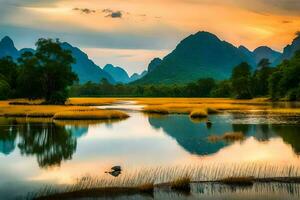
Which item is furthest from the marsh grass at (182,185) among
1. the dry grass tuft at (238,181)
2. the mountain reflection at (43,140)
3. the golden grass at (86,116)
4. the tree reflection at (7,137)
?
the golden grass at (86,116)

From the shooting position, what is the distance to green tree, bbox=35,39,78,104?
9862cm

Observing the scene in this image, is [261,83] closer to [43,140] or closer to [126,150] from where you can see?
[43,140]

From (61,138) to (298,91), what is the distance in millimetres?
79819

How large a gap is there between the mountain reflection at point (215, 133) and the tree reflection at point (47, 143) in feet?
30.3

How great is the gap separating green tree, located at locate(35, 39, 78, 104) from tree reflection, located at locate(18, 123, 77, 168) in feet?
156

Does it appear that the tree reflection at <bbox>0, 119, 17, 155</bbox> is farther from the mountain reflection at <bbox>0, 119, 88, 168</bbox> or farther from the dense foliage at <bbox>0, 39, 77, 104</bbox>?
the dense foliage at <bbox>0, 39, 77, 104</bbox>

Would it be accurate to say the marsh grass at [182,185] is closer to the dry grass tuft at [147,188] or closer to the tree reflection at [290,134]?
the dry grass tuft at [147,188]

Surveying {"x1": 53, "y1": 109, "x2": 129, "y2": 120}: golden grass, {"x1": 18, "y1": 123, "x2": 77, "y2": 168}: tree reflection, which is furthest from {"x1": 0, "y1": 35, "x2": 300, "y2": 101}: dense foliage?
{"x1": 18, "y1": 123, "x2": 77, "y2": 168}: tree reflection

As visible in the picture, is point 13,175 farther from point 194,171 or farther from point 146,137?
point 146,137

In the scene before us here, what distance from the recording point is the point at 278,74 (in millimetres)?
124000

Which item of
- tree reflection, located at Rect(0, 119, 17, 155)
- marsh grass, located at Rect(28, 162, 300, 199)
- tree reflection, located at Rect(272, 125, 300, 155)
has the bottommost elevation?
tree reflection, located at Rect(0, 119, 17, 155)

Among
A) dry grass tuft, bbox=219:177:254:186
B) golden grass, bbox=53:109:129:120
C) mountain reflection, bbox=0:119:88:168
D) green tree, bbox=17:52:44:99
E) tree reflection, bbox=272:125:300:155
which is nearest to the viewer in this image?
dry grass tuft, bbox=219:177:254:186

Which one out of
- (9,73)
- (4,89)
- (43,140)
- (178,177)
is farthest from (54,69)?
(178,177)

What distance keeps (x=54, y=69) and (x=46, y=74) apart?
233 cm
